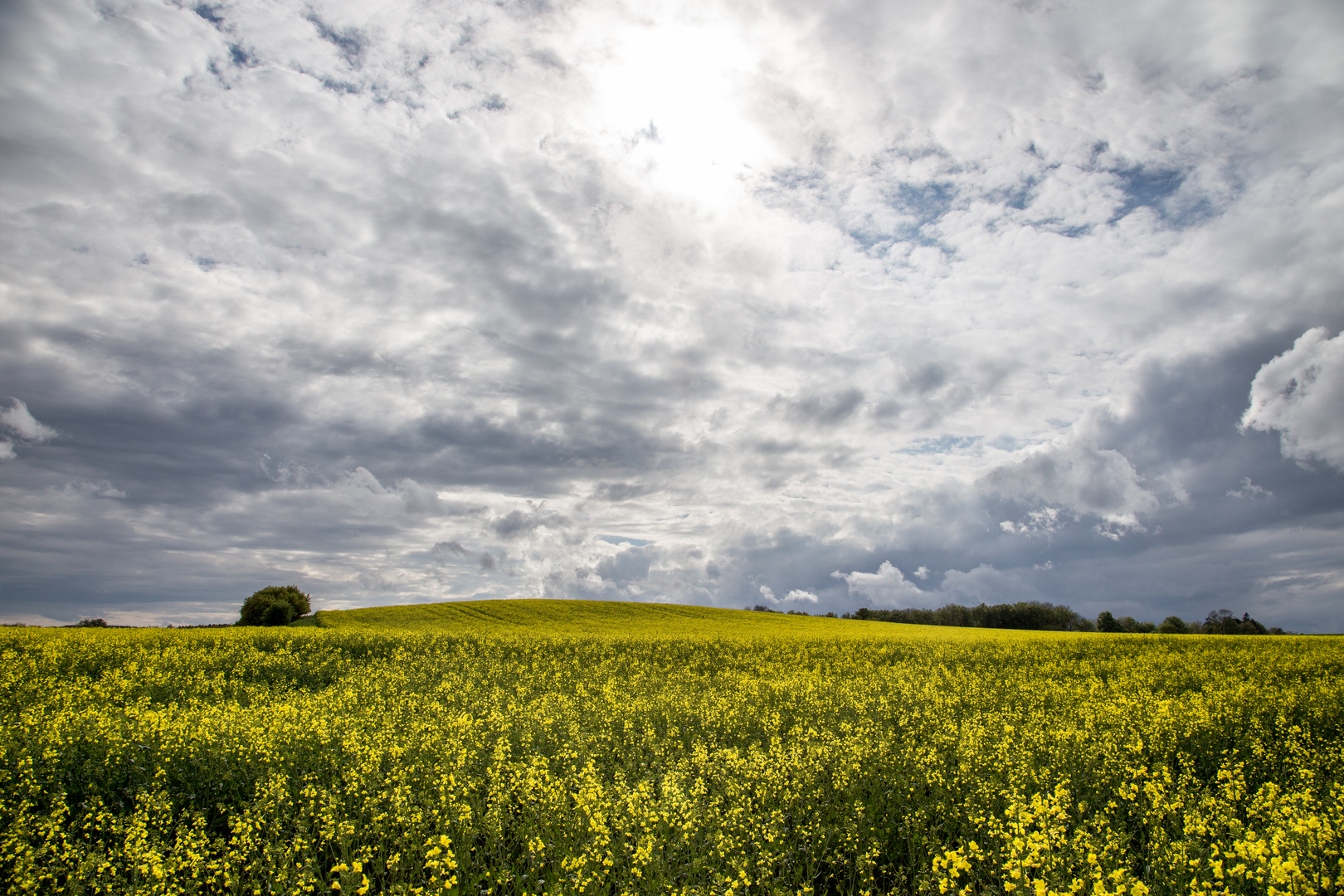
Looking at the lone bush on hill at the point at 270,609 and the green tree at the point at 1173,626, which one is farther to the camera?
the green tree at the point at 1173,626

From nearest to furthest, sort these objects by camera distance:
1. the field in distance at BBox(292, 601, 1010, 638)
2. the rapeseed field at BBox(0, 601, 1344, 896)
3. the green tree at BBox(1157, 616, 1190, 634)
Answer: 1. the rapeseed field at BBox(0, 601, 1344, 896)
2. the field in distance at BBox(292, 601, 1010, 638)
3. the green tree at BBox(1157, 616, 1190, 634)

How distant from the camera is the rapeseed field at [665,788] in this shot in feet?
22.3

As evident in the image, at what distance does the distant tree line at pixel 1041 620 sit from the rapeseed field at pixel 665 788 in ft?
208

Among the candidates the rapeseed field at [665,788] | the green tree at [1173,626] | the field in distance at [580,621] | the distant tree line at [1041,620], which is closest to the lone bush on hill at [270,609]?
the field in distance at [580,621]

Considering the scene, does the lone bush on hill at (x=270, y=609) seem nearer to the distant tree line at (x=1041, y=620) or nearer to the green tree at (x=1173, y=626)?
the distant tree line at (x=1041, y=620)

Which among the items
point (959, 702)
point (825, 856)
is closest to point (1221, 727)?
point (959, 702)

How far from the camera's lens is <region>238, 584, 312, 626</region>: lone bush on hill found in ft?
152

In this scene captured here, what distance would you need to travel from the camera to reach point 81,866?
22.1ft

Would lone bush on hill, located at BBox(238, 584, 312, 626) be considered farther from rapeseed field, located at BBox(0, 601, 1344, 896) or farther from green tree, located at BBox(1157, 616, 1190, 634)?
green tree, located at BBox(1157, 616, 1190, 634)

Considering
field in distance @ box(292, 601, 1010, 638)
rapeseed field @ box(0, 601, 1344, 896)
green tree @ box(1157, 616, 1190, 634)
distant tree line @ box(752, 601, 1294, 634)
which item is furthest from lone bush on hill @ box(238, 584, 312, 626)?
green tree @ box(1157, 616, 1190, 634)

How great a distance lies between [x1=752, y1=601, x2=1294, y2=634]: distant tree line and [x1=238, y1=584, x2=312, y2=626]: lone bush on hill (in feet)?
167

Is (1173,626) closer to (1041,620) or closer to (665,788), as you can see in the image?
(1041,620)

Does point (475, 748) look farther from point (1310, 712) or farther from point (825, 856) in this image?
point (1310, 712)

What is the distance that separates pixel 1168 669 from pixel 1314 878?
75.9 ft
